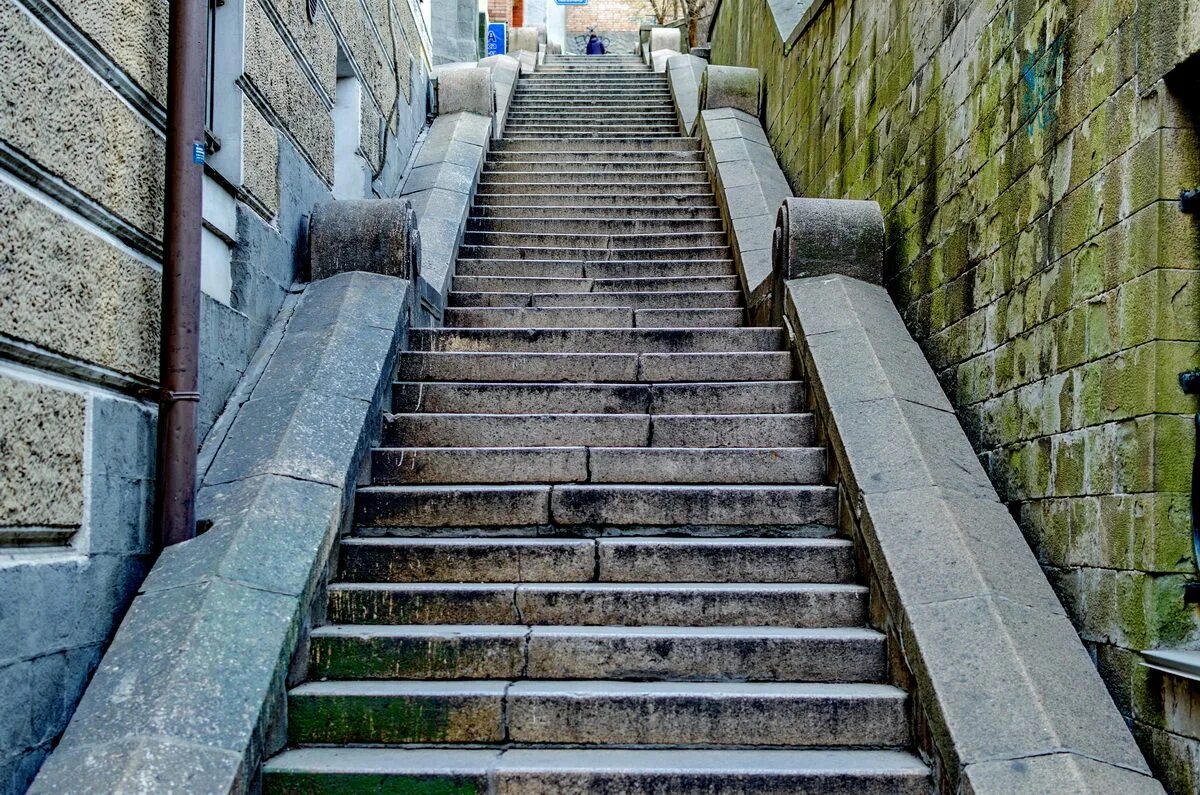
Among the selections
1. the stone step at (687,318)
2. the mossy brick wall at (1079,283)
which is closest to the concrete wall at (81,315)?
the stone step at (687,318)

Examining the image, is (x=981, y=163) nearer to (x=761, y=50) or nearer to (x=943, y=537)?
(x=943, y=537)

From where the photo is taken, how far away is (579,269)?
7102 mm

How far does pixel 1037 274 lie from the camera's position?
3.93 metres

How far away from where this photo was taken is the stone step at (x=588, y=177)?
9.01 meters

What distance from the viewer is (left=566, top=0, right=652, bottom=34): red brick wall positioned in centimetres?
2915

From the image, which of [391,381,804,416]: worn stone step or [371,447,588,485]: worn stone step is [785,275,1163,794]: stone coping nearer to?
[391,381,804,416]: worn stone step

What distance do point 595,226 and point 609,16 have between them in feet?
78.1

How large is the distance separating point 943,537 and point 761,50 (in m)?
9.02

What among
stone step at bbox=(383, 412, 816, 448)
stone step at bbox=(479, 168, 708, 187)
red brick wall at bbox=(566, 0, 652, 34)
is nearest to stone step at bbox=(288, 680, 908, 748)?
stone step at bbox=(383, 412, 816, 448)

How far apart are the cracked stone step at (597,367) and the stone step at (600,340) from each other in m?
0.25

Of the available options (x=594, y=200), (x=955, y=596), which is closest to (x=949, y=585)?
(x=955, y=596)

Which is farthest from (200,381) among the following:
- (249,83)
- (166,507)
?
(249,83)

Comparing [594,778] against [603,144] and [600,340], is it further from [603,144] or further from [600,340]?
[603,144]

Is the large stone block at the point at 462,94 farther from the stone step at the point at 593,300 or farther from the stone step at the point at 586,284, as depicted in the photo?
A: the stone step at the point at 593,300
